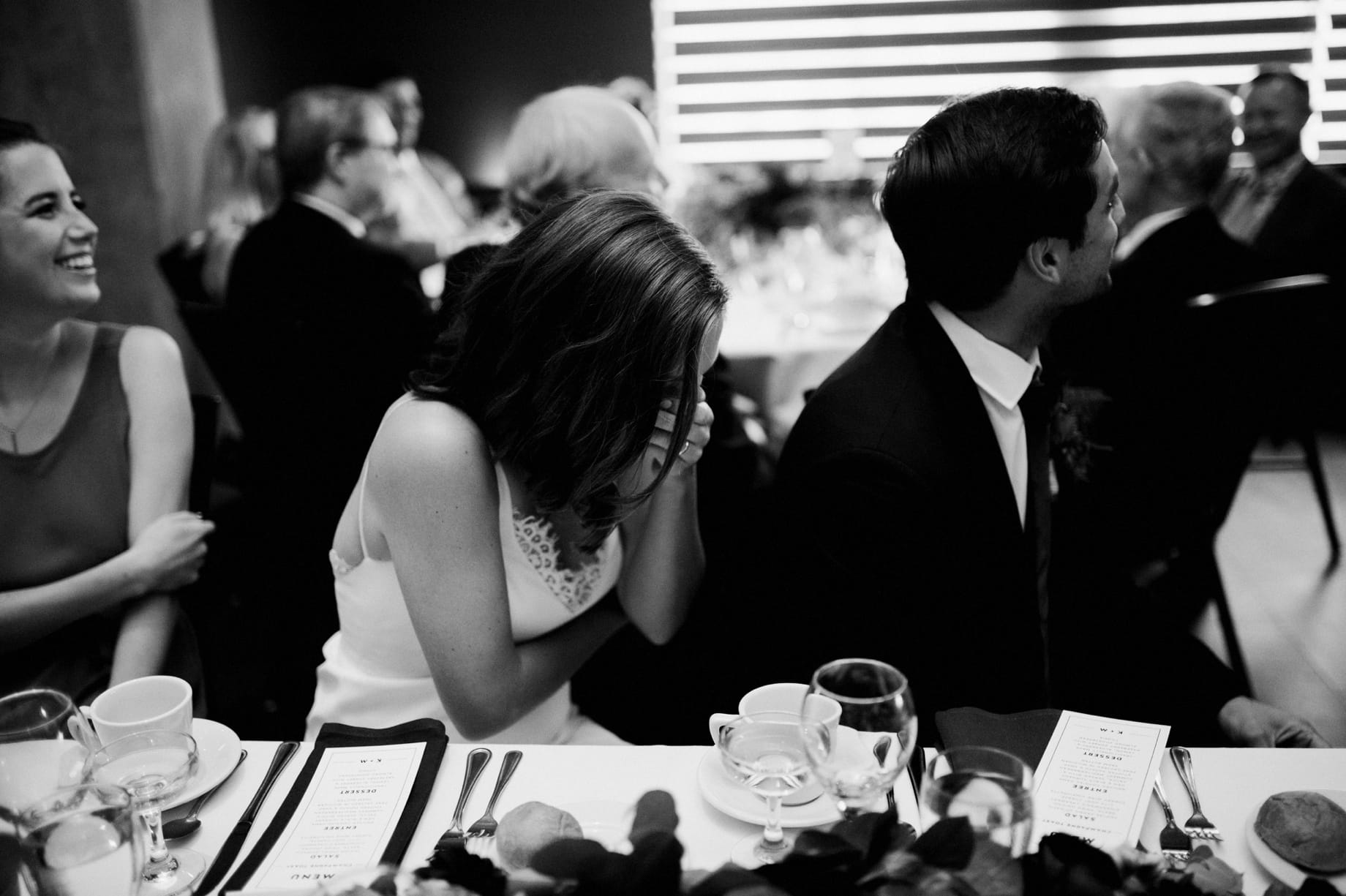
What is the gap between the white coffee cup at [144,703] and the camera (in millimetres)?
1211

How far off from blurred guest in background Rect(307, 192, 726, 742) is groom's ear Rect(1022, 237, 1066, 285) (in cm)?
60

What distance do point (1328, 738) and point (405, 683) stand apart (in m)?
2.37

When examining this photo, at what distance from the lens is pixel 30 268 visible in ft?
5.84

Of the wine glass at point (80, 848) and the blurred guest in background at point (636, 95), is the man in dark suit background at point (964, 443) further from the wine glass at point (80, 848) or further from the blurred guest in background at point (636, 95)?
the blurred guest in background at point (636, 95)

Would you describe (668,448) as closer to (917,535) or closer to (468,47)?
(917,535)

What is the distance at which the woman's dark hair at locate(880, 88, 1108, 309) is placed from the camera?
66.4 inches

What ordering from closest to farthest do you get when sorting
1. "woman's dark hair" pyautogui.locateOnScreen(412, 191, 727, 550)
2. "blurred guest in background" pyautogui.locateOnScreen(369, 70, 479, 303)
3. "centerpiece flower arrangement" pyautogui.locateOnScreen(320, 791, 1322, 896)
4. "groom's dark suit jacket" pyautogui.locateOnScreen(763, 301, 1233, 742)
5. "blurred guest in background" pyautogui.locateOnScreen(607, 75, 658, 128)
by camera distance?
"centerpiece flower arrangement" pyautogui.locateOnScreen(320, 791, 1322, 896), "woman's dark hair" pyautogui.locateOnScreen(412, 191, 727, 550), "groom's dark suit jacket" pyautogui.locateOnScreen(763, 301, 1233, 742), "blurred guest in background" pyautogui.locateOnScreen(369, 70, 479, 303), "blurred guest in background" pyautogui.locateOnScreen(607, 75, 658, 128)

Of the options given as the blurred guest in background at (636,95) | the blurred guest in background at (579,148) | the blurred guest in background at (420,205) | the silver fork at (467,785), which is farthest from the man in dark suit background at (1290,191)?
the silver fork at (467,785)

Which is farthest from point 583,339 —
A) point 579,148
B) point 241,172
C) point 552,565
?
point 241,172

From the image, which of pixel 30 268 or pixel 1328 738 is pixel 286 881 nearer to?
pixel 30 268

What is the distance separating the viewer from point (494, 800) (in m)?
1.17

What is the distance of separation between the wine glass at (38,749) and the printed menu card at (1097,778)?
3.26 feet

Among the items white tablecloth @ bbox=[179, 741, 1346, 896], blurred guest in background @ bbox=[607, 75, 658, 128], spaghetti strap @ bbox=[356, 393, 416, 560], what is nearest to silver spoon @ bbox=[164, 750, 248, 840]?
white tablecloth @ bbox=[179, 741, 1346, 896]

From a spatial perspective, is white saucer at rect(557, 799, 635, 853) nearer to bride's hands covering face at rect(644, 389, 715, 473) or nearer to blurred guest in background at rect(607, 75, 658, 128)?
bride's hands covering face at rect(644, 389, 715, 473)
